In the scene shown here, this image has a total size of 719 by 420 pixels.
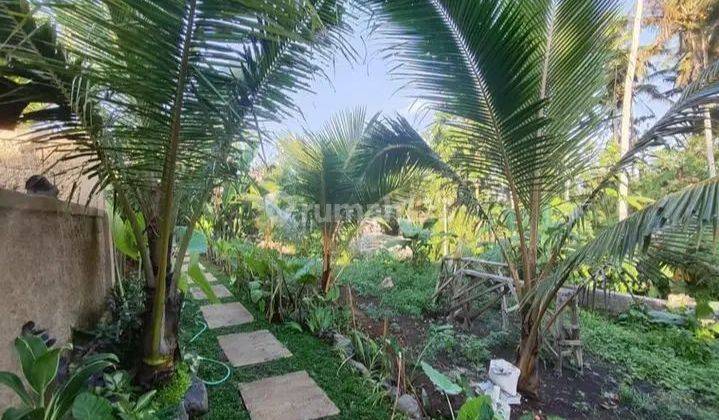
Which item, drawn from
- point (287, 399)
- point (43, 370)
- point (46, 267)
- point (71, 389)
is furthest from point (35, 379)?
point (287, 399)

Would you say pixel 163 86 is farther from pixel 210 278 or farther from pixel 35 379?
pixel 210 278

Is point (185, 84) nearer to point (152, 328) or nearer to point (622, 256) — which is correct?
point (152, 328)

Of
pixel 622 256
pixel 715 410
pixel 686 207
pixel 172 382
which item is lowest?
pixel 715 410

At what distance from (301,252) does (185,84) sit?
15.8 ft

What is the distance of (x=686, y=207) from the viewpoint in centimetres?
149

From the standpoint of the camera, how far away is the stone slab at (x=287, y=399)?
2.25 m

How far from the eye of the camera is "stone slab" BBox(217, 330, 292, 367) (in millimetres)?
3023

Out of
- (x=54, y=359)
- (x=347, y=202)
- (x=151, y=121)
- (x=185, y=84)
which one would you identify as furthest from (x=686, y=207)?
(x=347, y=202)

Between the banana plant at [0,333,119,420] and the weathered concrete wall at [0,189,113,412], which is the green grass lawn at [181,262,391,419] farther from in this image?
the banana plant at [0,333,119,420]

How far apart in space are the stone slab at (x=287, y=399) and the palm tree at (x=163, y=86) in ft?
2.05

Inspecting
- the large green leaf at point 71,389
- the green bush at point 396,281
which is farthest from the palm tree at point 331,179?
the large green leaf at point 71,389

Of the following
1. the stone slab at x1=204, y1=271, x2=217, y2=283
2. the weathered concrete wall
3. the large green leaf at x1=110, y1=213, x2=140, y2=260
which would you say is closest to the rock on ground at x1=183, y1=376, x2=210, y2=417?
the weathered concrete wall

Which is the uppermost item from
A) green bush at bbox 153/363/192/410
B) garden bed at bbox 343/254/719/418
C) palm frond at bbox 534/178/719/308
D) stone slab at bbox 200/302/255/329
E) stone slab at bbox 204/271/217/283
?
palm frond at bbox 534/178/719/308

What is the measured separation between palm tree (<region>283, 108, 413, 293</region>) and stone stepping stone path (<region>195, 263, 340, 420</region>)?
4.16ft
